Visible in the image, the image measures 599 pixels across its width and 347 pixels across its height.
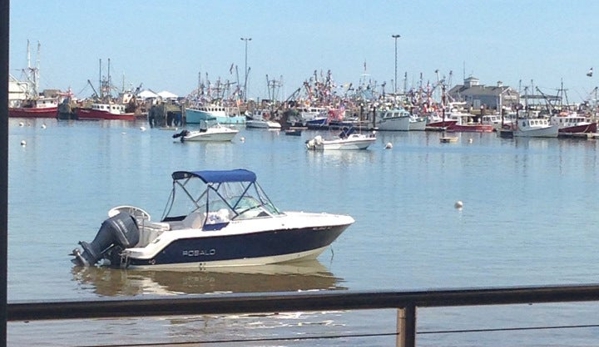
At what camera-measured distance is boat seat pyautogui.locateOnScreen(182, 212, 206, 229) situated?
1967cm

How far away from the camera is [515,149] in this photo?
304 feet

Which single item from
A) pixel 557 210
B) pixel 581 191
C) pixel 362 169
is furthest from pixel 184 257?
pixel 362 169

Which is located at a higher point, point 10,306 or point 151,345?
point 10,306

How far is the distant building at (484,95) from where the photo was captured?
16738cm

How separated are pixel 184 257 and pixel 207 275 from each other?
54 centimetres

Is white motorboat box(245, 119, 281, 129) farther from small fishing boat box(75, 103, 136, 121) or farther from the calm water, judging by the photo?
the calm water

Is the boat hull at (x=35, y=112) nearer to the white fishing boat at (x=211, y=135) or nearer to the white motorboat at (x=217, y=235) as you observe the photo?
the white fishing boat at (x=211, y=135)

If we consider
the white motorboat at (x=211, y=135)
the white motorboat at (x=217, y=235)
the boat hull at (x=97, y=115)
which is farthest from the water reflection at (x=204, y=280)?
the boat hull at (x=97, y=115)

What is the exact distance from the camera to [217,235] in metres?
19.3

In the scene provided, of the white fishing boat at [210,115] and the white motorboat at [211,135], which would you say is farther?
the white fishing boat at [210,115]

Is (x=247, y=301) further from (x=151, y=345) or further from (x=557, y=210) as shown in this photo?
(x=557, y=210)

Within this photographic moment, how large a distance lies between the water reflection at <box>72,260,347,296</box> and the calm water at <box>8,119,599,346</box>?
3 centimetres

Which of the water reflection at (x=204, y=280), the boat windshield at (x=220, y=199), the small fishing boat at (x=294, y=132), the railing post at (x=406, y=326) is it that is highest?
the small fishing boat at (x=294, y=132)

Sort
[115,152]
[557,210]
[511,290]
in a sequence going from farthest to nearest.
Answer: [115,152], [557,210], [511,290]
